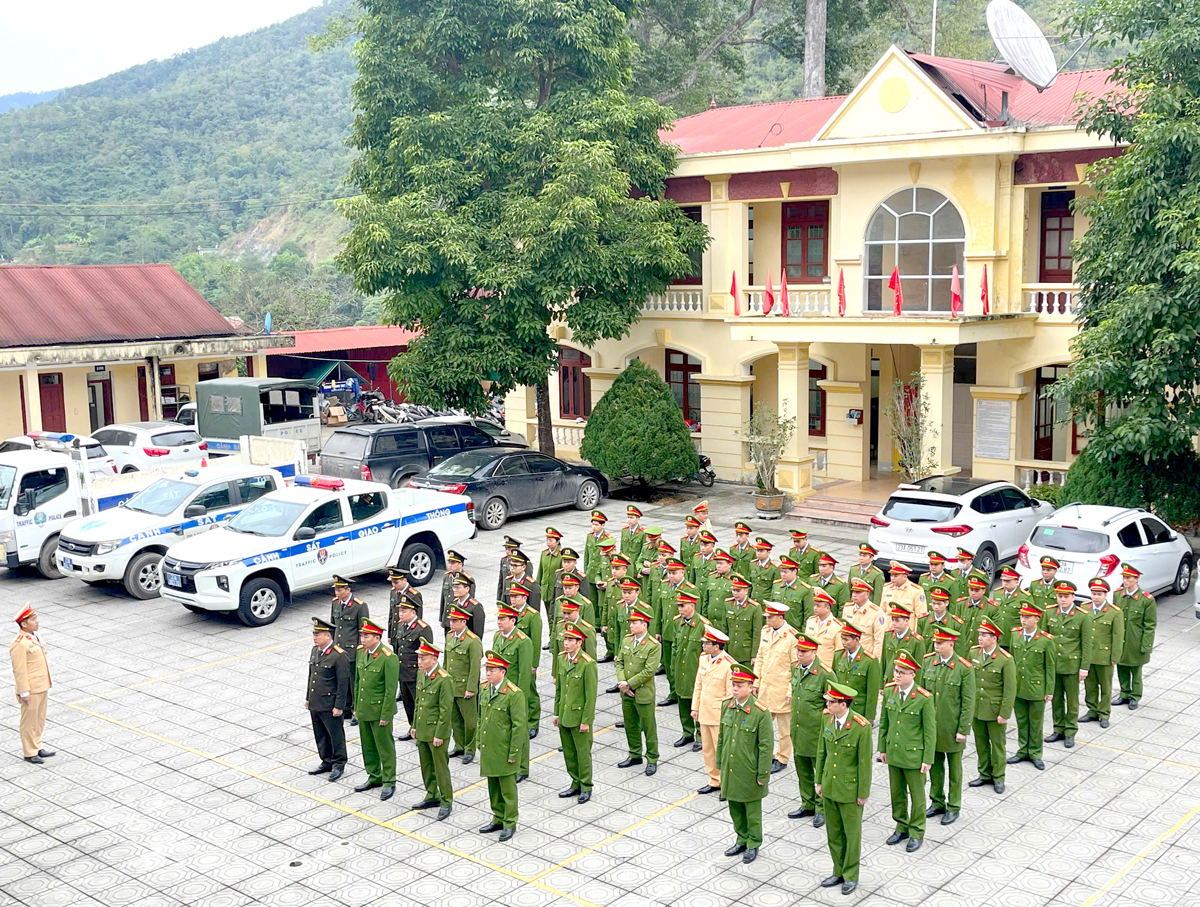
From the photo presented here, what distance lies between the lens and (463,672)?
11.0 metres

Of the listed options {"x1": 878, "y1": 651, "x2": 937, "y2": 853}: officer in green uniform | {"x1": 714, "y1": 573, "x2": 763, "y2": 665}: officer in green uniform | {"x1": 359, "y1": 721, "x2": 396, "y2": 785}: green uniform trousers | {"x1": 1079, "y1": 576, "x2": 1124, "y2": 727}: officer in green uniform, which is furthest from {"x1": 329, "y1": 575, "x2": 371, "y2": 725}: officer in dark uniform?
{"x1": 1079, "y1": 576, "x2": 1124, "y2": 727}: officer in green uniform

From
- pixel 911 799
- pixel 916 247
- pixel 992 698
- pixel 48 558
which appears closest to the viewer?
pixel 911 799

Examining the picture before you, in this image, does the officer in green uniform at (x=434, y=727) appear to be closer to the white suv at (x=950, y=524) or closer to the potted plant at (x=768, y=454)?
the white suv at (x=950, y=524)

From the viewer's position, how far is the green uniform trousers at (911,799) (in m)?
9.56

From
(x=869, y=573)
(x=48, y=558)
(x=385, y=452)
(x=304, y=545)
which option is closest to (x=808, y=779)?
(x=869, y=573)

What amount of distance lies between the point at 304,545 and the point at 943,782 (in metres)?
9.21

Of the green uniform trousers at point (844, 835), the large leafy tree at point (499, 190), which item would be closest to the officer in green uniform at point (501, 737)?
the green uniform trousers at point (844, 835)

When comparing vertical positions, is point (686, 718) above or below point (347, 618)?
below

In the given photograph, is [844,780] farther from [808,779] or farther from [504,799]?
[504,799]

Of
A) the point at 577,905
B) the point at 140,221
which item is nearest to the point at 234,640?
the point at 577,905

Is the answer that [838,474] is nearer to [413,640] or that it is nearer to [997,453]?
[997,453]

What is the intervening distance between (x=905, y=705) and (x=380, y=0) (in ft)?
63.4

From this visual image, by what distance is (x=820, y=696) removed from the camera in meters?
9.99

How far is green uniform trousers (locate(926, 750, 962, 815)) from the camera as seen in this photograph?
10039mm
